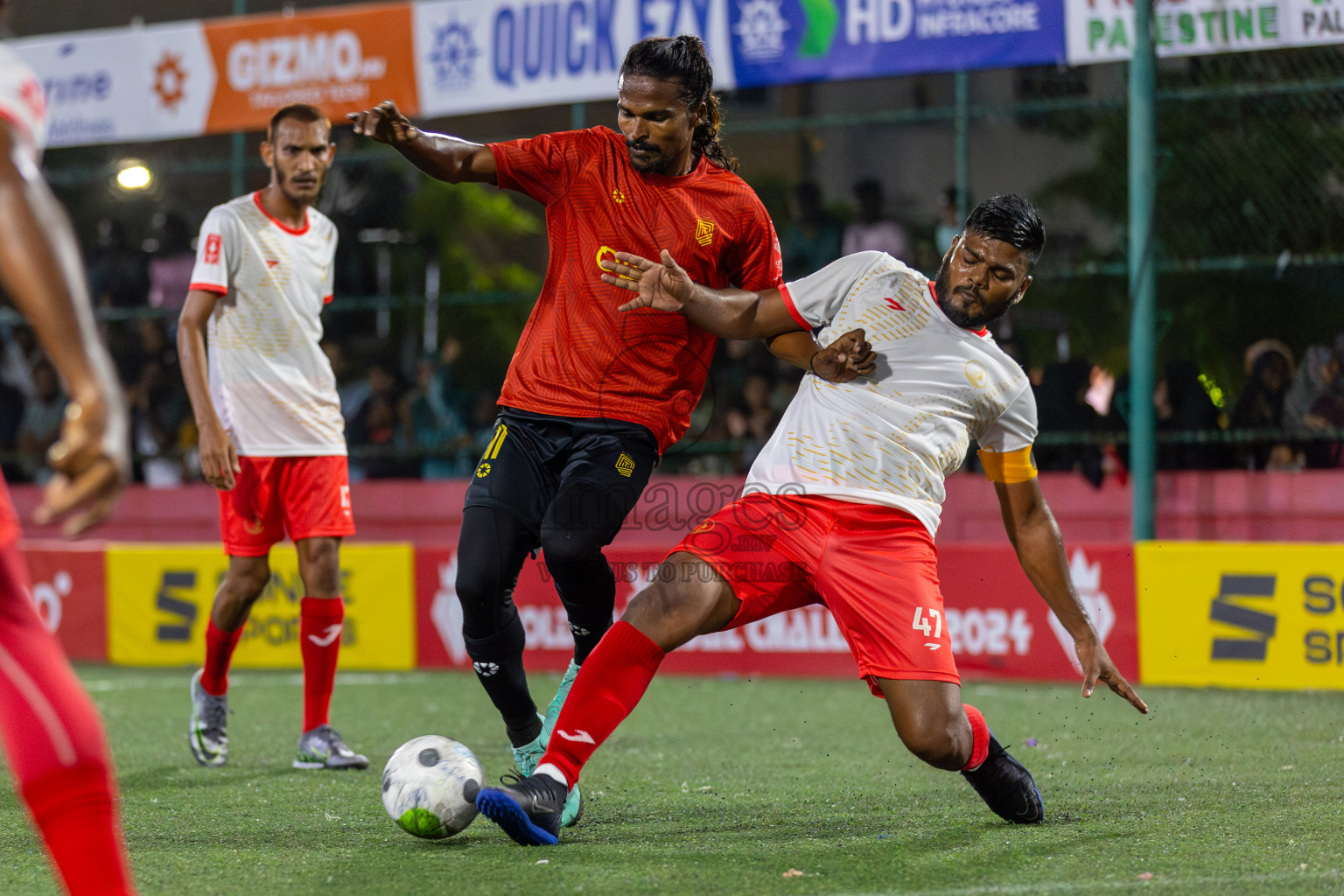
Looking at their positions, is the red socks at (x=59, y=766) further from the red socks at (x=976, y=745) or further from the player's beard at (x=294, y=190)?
the player's beard at (x=294, y=190)

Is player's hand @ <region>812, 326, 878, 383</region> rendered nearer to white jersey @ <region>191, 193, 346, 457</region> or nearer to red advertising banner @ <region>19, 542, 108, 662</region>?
white jersey @ <region>191, 193, 346, 457</region>

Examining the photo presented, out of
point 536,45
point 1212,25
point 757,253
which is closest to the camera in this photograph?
point 757,253

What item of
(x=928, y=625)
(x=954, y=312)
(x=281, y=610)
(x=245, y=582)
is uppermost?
(x=954, y=312)

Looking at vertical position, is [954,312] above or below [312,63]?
below

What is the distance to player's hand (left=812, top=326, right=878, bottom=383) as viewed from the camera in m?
4.09

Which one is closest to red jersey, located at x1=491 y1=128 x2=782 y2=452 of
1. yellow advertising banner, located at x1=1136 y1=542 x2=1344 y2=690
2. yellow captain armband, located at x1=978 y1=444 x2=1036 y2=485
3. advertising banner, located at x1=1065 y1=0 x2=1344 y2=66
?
yellow captain armband, located at x1=978 y1=444 x2=1036 y2=485

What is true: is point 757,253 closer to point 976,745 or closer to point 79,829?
point 976,745

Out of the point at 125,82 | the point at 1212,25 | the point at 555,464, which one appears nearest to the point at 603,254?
the point at 555,464

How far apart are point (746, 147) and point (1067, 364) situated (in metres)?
3.24

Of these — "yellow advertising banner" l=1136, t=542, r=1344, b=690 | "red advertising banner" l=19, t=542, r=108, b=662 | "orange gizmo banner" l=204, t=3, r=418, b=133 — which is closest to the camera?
"yellow advertising banner" l=1136, t=542, r=1344, b=690

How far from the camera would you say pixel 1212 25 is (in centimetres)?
867

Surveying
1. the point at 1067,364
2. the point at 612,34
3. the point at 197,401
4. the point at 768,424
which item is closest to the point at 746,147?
the point at 612,34

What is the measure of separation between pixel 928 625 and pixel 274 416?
2.85 meters

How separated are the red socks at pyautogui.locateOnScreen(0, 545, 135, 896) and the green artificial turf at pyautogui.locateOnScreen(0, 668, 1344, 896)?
1.12 m
